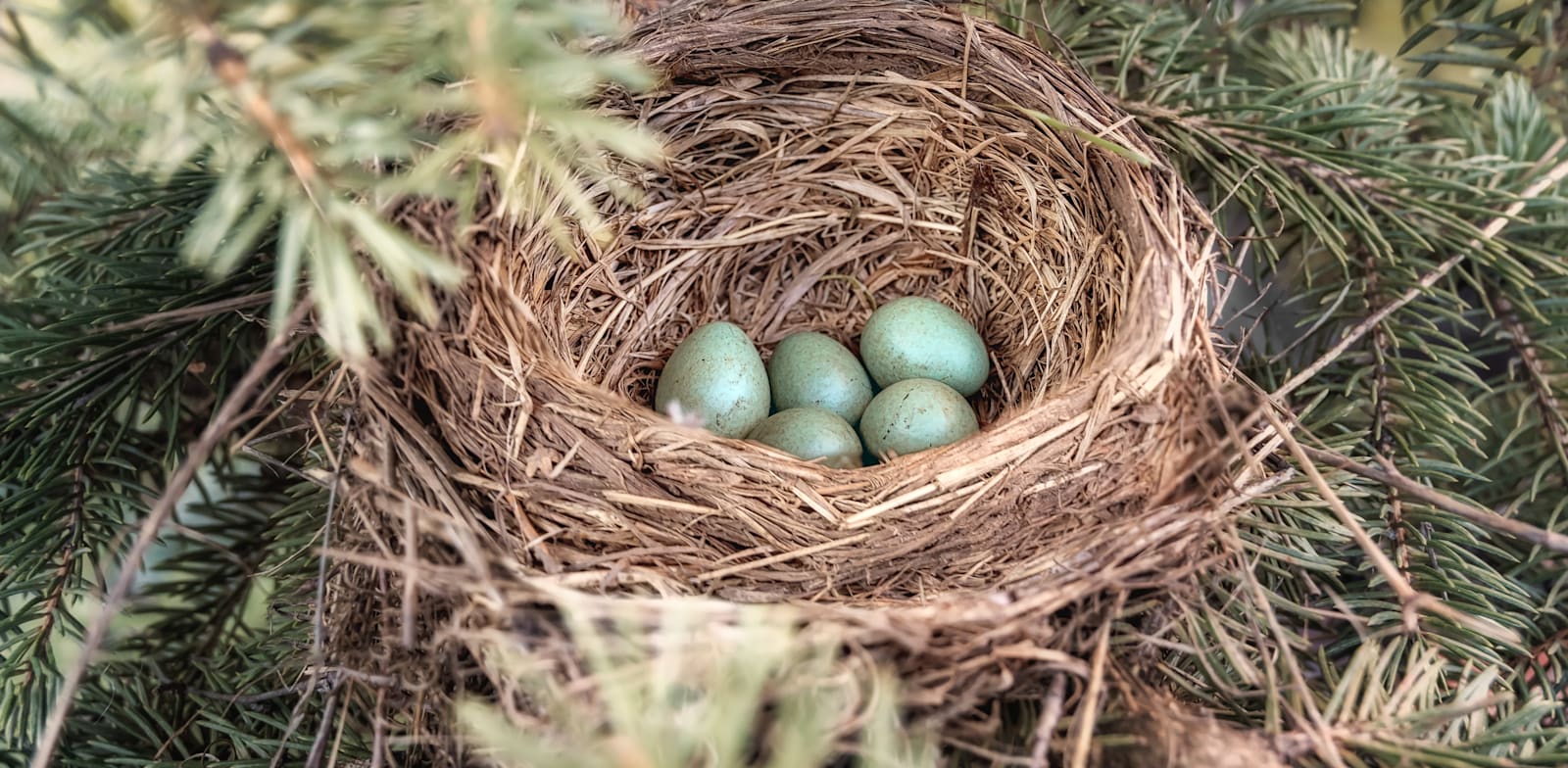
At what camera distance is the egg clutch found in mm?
1251

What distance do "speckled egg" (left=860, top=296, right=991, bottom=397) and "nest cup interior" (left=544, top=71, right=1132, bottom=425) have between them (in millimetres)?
57

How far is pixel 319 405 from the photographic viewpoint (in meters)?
0.91

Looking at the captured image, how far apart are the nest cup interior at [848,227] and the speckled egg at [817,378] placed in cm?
9

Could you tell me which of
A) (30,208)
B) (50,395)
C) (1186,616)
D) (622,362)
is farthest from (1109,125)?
(30,208)

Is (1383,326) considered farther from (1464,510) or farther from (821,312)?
(821,312)

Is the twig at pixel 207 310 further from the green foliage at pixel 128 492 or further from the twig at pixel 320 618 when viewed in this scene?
the twig at pixel 320 618

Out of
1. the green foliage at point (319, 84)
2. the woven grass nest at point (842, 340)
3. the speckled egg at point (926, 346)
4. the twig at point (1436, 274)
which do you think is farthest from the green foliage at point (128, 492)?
the twig at point (1436, 274)

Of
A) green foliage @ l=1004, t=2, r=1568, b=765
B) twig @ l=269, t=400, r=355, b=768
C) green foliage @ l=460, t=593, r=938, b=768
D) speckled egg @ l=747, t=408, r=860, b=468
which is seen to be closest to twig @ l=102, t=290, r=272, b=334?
twig @ l=269, t=400, r=355, b=768

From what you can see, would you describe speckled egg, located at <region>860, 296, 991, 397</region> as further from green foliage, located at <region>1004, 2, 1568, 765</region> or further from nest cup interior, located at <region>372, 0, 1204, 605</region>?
green foliage, located at <region>1004, 2, 1568, 765</region>

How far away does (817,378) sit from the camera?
1.36 m

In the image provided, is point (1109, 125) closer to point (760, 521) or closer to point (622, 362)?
point (760, 521)

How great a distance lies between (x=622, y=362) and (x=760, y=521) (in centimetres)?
42

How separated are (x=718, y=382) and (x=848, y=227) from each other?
33 cm

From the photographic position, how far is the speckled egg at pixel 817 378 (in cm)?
136
